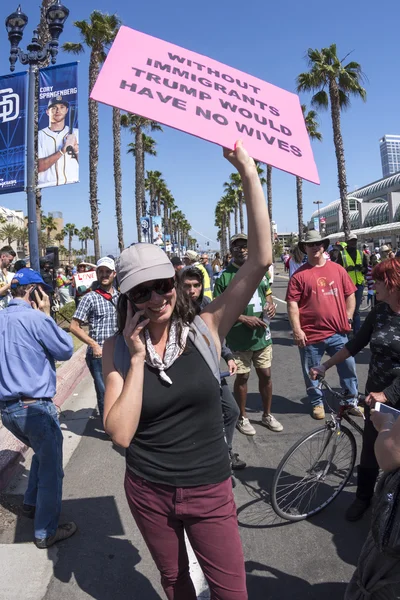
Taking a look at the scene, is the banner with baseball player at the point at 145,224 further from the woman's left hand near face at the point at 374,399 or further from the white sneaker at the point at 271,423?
the woman's left hand near face at the point at 374,399

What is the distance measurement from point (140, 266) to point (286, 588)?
7.08ft

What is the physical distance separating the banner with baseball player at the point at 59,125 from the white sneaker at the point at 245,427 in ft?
18.2

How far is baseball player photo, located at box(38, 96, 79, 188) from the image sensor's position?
27.7ft

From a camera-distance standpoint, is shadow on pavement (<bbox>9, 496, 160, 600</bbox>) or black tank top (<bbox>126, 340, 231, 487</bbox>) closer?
black tank top (<bbox>126, 340, 231, 487</bbox>)

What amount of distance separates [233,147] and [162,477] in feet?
4.65

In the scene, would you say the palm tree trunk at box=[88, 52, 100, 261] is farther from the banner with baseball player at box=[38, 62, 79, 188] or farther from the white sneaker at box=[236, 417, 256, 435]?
the white sneaker at box=[236, 417, 256, 435]

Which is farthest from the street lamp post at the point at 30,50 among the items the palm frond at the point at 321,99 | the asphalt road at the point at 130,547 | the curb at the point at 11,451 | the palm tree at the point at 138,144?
the palm tree at the point at 138,144

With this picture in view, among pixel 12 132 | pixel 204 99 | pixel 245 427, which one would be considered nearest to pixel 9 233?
pixel 12 132

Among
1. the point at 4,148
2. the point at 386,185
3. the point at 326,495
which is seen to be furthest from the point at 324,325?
the point at 386,185

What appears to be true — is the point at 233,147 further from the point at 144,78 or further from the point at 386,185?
the point at 386,185

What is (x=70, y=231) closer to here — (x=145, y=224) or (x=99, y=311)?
(x=145, y=224)

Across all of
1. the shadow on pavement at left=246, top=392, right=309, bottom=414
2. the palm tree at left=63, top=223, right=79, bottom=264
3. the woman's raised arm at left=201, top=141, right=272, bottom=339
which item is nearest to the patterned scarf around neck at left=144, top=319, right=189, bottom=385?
the woman's raised arm at left=201, top=141, right=272, bottom=339

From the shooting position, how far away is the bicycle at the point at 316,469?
138 inches

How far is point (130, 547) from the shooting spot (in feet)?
10.6
